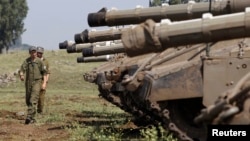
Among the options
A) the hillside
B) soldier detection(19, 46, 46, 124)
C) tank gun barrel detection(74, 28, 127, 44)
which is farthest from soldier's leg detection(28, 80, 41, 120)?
the hillside

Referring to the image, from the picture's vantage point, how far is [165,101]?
8266mm

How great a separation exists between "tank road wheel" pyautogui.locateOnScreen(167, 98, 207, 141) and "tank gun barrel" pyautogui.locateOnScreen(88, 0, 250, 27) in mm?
1029

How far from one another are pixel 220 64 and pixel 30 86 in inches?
290

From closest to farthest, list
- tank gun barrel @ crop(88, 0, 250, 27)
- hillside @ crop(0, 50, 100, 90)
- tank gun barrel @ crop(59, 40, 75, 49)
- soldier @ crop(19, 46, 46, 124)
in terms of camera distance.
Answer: tank gun barrel @ crop(88, 0, 250, 27)
soldier @ crop(19, 46, 46, 124)
tank gun barrel @ crop(59, 40, 75, 49)
hillside @ crop(0, 50, 100, 90)

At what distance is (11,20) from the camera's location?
233 ft

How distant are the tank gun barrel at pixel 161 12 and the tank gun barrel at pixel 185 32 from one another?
6.20 feet

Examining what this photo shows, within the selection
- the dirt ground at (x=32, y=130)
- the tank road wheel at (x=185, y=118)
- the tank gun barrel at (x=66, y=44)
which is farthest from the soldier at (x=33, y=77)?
the tank road wheel at (x=185, y=118)

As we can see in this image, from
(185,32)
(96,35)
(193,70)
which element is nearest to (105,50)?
(96,35)

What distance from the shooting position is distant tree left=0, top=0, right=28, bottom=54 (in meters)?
69.2

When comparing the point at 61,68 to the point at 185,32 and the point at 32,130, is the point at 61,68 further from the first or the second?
the point at 185,32

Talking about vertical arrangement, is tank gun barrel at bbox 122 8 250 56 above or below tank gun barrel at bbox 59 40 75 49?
above

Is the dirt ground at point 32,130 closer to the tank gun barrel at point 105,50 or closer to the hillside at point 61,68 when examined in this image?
the tank gun barrel at point 105,50

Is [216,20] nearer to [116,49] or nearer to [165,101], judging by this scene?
[165,101]

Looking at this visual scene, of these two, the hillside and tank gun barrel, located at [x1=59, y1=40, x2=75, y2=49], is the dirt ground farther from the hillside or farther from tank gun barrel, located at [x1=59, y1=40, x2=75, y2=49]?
the hillside
